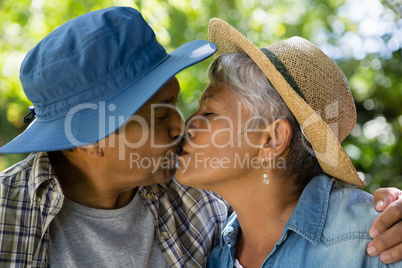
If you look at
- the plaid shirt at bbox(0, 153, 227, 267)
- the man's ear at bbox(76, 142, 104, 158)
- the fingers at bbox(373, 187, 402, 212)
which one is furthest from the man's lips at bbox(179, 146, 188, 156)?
the fingers at bbox(373, 187, 402, 212)

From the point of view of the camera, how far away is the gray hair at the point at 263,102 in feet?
6.41

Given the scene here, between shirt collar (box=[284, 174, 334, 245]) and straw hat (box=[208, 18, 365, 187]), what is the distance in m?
0.10

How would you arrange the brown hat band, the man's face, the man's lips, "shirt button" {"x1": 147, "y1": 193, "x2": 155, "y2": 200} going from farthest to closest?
"shirt button" {"x1": 147, "y1": 193, "x2": 155, "y2": 200} < the man's lips < the man's face < the brown hat band

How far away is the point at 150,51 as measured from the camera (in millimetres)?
1875

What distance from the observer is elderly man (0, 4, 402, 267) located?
5.66 feet

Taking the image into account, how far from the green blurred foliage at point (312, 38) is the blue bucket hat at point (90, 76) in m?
1.88

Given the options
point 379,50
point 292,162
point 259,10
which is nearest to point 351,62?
point 379,50

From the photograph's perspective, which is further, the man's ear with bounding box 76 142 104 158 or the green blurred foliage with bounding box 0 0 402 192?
the green blurred foliage with bounding box 0 0 402 192

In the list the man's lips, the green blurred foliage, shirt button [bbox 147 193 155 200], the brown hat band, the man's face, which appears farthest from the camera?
the green blurred foliage

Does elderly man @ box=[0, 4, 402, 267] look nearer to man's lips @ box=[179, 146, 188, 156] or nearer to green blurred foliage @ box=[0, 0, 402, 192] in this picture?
man's lips @ box=[179, 146, 188, 156]

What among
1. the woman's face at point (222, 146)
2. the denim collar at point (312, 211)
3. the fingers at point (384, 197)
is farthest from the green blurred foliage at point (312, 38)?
the fingers at point (384, 197)

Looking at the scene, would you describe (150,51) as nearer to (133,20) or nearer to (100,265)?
(133,20)

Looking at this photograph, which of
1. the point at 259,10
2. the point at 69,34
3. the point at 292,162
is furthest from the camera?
the point at 259,10

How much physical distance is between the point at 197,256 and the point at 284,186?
0.56 m
